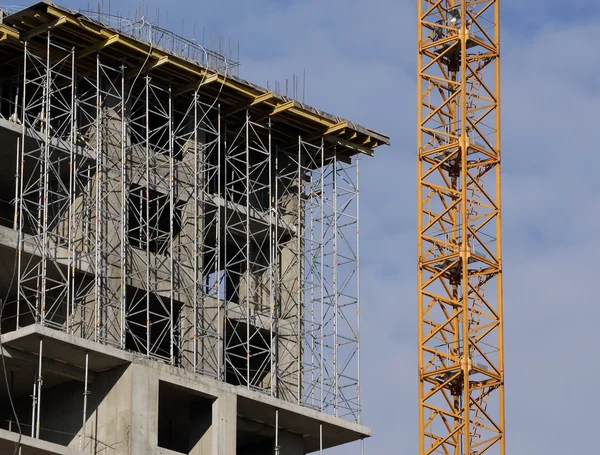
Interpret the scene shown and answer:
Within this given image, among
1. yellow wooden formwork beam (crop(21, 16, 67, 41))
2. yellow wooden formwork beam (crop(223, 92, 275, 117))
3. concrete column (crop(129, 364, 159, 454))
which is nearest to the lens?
concrete column (crop(129, 364, 159, 454))

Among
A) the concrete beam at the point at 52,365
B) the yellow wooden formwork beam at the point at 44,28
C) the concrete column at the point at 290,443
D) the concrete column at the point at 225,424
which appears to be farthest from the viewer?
the concrete column at the point at 290,443

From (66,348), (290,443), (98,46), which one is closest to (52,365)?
(66,348)

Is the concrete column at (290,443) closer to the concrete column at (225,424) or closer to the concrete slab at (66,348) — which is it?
the concrete column at (225,424)

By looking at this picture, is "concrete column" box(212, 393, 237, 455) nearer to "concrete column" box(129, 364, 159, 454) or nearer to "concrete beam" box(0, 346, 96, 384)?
"concrete column" box(129, 364, 159, 454)

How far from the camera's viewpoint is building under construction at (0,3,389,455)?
253 feet

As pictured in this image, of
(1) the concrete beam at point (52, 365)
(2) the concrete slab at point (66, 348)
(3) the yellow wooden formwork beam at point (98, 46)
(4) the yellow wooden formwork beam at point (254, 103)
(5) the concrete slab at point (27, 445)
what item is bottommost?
(5) the concrete slab at point (27, 445)

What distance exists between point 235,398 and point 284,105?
39.0 feet

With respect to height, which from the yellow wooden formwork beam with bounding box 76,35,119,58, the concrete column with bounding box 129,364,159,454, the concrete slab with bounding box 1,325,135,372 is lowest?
Answer: the concrete column with bounding box 129,364,159,454

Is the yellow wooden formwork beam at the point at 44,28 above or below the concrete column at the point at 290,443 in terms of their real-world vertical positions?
above

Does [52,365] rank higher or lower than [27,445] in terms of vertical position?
higher

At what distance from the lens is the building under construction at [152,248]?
7700 cm

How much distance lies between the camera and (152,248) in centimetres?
8244

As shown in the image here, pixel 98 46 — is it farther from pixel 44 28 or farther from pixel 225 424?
pixel 225 424

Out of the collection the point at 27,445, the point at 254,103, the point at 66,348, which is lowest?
the point at 27,445
